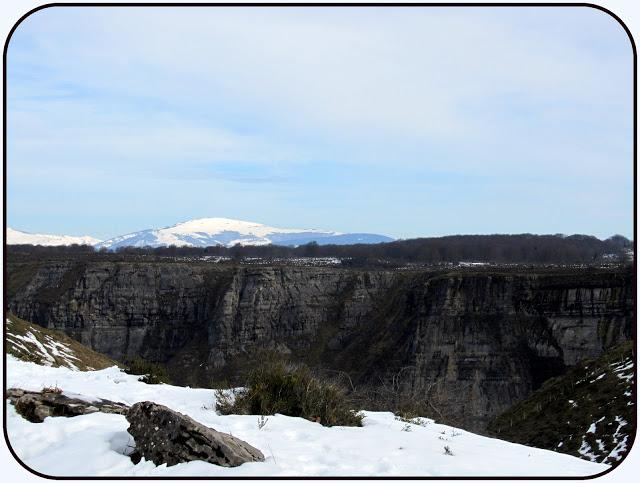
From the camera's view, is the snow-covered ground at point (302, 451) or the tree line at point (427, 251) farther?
the tree line at point (427, 251)

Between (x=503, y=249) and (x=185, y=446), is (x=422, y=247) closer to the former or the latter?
(x=503, y=249)

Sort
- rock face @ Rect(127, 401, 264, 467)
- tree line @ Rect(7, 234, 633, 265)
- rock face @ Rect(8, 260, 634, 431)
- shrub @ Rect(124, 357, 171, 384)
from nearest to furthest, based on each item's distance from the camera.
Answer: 1. rock face @ Rect(127, 401, 264, 467)
2. shrub @ Rect(124, 357, 171, 384)
3. rock face @ Rect(8, 260, 634, 431)
4. tree line @ Rect(7, 234, 633, 265)

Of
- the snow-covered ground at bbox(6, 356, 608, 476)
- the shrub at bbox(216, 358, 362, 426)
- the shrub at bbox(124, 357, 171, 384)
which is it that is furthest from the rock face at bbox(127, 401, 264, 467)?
the shrub at bbox(124, 357, 171, 384)

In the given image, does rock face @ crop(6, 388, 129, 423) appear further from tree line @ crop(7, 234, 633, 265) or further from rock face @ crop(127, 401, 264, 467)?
tree line @ crop(7, 234, 633, 265)

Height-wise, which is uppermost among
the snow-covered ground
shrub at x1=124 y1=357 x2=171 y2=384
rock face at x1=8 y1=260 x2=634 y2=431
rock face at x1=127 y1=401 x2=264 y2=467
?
rock face at x1=127 y1=401 x2=264 y2=467

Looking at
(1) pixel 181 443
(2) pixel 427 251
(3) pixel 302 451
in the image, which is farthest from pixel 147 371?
(2) pixel 427 251

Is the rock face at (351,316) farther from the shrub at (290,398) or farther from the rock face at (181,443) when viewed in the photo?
the rock face at (181,443)

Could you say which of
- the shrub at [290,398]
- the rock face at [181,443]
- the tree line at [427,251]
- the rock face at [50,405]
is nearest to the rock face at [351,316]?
the tree line at [427,251]
